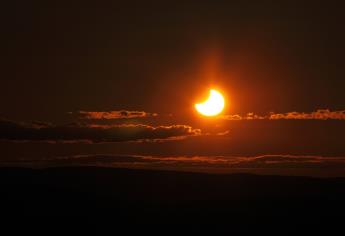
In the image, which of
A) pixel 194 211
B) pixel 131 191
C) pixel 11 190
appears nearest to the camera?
pixel 194 211

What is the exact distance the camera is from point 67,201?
89250mm

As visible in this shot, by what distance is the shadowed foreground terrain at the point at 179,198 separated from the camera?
78375mm

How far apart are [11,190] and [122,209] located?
17101 millimetres

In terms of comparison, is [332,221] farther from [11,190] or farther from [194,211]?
[11,190]

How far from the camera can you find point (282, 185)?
115188 millimetres

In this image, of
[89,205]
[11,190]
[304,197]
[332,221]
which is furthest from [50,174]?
[332,221]

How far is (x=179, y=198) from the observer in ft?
319

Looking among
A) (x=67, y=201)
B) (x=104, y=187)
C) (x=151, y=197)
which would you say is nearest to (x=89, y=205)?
(x=67, y=201)

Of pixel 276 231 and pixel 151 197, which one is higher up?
pixel 151 197

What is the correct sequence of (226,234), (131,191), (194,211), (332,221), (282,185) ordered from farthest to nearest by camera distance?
(282,185)
(131,191)
(194,211)
(332,221)
(226,234)

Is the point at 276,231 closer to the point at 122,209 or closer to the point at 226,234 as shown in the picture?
the point at 226,234

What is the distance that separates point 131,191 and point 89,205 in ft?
54.5

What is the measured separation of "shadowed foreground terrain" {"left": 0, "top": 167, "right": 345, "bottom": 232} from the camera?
257 feet

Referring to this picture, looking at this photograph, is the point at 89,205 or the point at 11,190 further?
the point at 11,190
